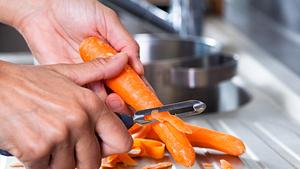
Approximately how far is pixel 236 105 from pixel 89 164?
68 cm

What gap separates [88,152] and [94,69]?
0.42 ft

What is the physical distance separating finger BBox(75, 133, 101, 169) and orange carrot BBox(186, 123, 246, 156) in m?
0.23

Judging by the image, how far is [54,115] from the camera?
744 millimetres

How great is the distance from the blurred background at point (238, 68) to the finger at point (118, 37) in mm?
182

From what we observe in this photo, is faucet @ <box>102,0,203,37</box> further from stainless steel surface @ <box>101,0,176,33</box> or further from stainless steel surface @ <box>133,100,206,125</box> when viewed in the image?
stainless steel surface @ <box>133,100,206,125</box>

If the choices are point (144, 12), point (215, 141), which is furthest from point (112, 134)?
point (144, 12)

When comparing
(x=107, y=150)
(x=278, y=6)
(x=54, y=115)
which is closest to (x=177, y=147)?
(x=107, y=150)

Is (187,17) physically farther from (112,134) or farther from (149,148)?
(112,134)

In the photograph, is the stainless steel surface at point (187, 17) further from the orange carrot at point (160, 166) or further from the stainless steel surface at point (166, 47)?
the orange carrot at point (160, 166)

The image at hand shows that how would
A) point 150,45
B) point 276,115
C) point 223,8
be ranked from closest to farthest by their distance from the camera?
point 276,115
point 150,45
point 223,8

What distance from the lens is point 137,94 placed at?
95 centimetres

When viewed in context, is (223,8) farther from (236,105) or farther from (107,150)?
(107,150)

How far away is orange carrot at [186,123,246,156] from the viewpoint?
981 millimetres

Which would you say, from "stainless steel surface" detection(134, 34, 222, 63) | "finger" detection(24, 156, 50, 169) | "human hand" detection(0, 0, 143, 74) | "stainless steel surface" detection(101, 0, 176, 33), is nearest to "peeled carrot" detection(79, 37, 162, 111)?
"human hand" detection(0, 0, 143, 74)
